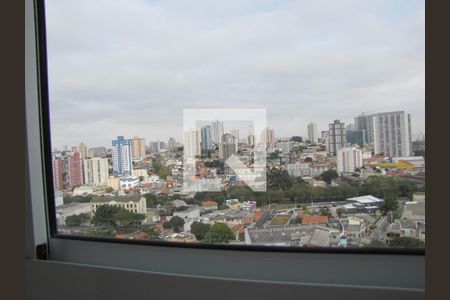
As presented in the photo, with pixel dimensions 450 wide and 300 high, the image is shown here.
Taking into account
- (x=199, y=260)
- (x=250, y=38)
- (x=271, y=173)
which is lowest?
(x=199, y=260)

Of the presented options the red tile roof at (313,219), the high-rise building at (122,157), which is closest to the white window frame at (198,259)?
the red tile roof at (313,219)

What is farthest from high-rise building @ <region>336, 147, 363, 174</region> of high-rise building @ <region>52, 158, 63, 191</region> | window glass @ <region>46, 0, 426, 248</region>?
high-rise building @ <region>52, 158, 63, 191</region>

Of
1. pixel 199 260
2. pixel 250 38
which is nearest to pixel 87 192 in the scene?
pixel 199 260

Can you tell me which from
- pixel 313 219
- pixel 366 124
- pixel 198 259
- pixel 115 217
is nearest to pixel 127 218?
pixel 115 217

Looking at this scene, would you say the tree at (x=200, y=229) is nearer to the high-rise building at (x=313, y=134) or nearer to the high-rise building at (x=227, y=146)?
the high-rise building at (x=227, y=146)

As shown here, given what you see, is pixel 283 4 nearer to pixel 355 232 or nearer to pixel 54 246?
pixel 355 232

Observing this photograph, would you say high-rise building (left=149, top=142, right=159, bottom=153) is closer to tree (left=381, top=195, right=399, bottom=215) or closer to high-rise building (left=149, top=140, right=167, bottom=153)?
high-rise building (left=149, top=140, right=167, bottom=153)

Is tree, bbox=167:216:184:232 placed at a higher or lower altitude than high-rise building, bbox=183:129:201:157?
lower
